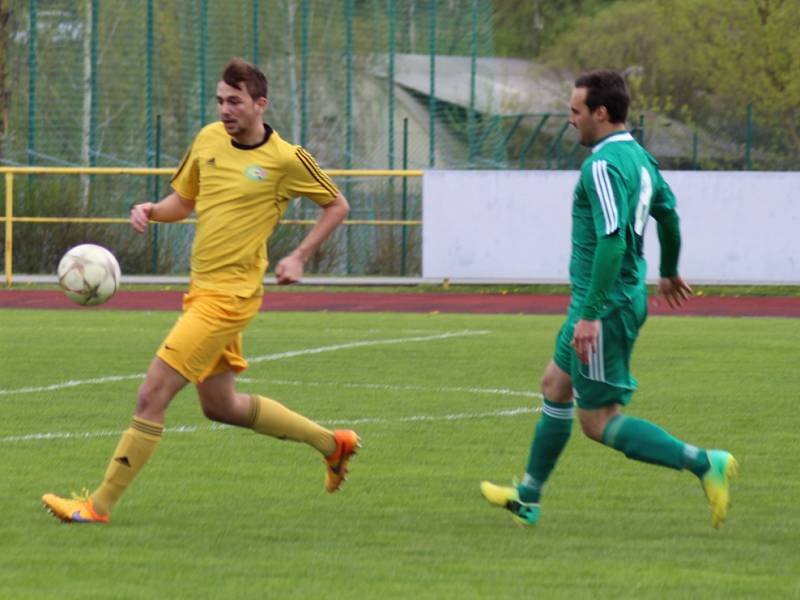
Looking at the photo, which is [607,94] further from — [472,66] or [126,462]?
[472,66]

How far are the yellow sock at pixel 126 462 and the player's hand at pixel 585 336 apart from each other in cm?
176

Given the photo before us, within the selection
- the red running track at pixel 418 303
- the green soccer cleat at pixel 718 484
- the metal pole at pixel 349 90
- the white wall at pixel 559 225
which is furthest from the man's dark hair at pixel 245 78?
the metal pole at pixel 349 90

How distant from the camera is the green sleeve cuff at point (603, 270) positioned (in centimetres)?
629

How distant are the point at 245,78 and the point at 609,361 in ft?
6.23

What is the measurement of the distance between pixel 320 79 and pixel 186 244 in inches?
286

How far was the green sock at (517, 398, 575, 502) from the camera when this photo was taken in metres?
6.94

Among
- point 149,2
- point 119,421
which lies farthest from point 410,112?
point 119,421

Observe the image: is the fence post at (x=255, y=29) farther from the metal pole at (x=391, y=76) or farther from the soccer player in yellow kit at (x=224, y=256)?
the soccer player in yellow kit at (x=224, y=256)

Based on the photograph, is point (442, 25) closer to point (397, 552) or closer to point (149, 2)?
point (149, 2)

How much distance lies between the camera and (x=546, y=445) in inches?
275

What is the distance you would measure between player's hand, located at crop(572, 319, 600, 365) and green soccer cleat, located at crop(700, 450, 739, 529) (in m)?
0.69

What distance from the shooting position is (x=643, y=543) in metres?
6.47

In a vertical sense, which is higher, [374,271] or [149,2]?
[149,2]

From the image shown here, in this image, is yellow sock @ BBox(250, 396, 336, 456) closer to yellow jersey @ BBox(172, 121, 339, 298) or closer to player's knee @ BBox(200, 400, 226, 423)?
player's knee @ BBox(200, 400, 226, 423)
